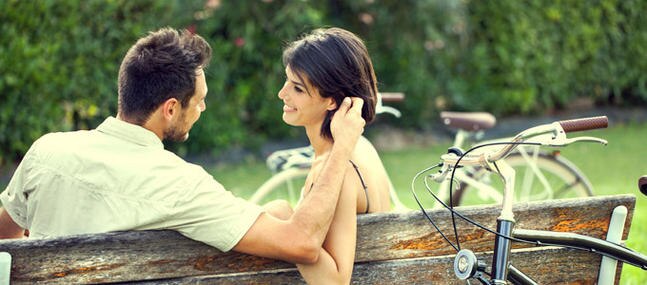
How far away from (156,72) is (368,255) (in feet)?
2.58

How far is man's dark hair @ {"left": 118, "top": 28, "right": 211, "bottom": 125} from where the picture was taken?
2887 millimetres

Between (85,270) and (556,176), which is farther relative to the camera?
(556,176)

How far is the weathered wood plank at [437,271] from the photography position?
273 centimetres

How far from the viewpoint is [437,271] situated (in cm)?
291

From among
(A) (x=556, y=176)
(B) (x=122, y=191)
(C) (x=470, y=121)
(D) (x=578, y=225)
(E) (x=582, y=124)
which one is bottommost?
(A) (x=556, y=176)

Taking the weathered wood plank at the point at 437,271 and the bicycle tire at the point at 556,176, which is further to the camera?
the bicycle tire at the point at 556,176

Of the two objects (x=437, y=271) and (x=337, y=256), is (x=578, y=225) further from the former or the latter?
(x=337, y=256)

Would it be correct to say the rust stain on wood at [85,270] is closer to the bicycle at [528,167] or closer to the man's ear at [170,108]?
the man's ear at [170,108]

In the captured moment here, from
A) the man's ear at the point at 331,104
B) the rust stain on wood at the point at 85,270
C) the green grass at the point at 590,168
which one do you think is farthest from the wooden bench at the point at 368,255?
the green grass at the point at 590,168

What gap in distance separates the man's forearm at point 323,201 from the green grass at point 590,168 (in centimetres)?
434

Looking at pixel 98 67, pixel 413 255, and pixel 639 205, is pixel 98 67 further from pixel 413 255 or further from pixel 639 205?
pixel 413 255

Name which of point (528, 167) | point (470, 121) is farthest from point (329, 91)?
point (528, 167)

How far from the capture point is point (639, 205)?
311 inches

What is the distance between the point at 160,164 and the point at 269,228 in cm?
33
